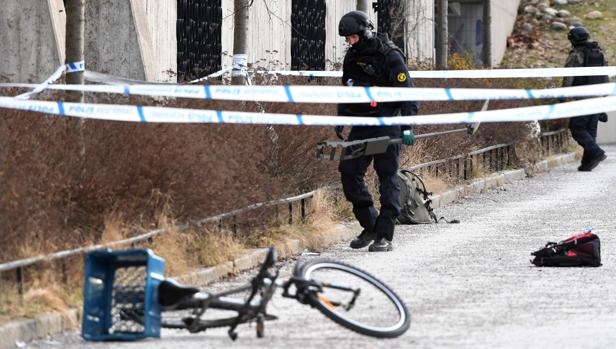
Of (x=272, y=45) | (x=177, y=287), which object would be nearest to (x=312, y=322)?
(x=177, y=287)

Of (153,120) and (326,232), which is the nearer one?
(153,120)

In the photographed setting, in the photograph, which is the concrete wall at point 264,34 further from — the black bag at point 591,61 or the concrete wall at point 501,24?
the concrete wall at point 501,24

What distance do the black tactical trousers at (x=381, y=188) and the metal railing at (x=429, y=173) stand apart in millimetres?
602

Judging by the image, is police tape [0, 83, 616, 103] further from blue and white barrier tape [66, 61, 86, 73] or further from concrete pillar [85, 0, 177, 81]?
concrete pillar [85, 0, 177, 81]

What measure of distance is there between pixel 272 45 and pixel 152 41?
18.2ft

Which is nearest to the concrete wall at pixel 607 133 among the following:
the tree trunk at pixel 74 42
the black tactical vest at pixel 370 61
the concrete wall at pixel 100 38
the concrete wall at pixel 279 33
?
the concrete wall at pixel 279 33

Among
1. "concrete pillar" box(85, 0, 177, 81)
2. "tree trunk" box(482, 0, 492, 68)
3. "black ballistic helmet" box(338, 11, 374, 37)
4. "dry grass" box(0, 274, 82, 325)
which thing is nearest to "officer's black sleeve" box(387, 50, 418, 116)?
"black ballistic helmet" box(338, 11, 374, 37)

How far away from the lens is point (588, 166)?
23297 mm

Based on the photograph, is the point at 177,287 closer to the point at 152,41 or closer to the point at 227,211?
the point at 227,211

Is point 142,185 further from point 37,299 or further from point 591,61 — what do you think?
point 591,61

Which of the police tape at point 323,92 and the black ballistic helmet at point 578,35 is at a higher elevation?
the black ballistic helmet at point 578,35

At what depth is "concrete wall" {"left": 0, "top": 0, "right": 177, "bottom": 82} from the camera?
58.0ft

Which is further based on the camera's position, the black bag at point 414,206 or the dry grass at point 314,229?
the black bag at point 414,206

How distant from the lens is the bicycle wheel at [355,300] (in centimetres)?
843
